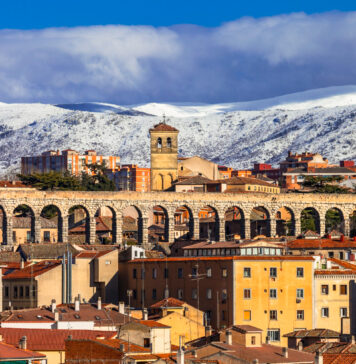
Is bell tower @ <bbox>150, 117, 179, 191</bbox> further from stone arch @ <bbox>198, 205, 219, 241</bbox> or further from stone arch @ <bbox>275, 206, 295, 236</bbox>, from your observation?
stone arch @ <bbox>275, 206, 295, 236</bbox>

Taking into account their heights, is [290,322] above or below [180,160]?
below

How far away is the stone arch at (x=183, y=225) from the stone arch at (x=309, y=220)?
395 inches

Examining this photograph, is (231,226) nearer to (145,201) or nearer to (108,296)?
(145,201)

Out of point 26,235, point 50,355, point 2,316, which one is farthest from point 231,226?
point 50,355

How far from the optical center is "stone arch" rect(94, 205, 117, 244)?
122250 millimetres

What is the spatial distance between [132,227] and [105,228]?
14.9ft

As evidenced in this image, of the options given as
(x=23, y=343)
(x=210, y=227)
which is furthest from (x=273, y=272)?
(x=210, y=227)

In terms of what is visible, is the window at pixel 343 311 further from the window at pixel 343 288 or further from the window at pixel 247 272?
the window at pixel 247 272

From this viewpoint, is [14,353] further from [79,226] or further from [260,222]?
[260,222]

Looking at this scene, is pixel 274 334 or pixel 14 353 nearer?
pixel 14 353

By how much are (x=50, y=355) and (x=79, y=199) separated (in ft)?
235

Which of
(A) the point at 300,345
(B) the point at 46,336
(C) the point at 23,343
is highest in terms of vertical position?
(C) the point at 23,343

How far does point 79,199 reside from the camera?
400 ft

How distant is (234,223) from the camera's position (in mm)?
135125
